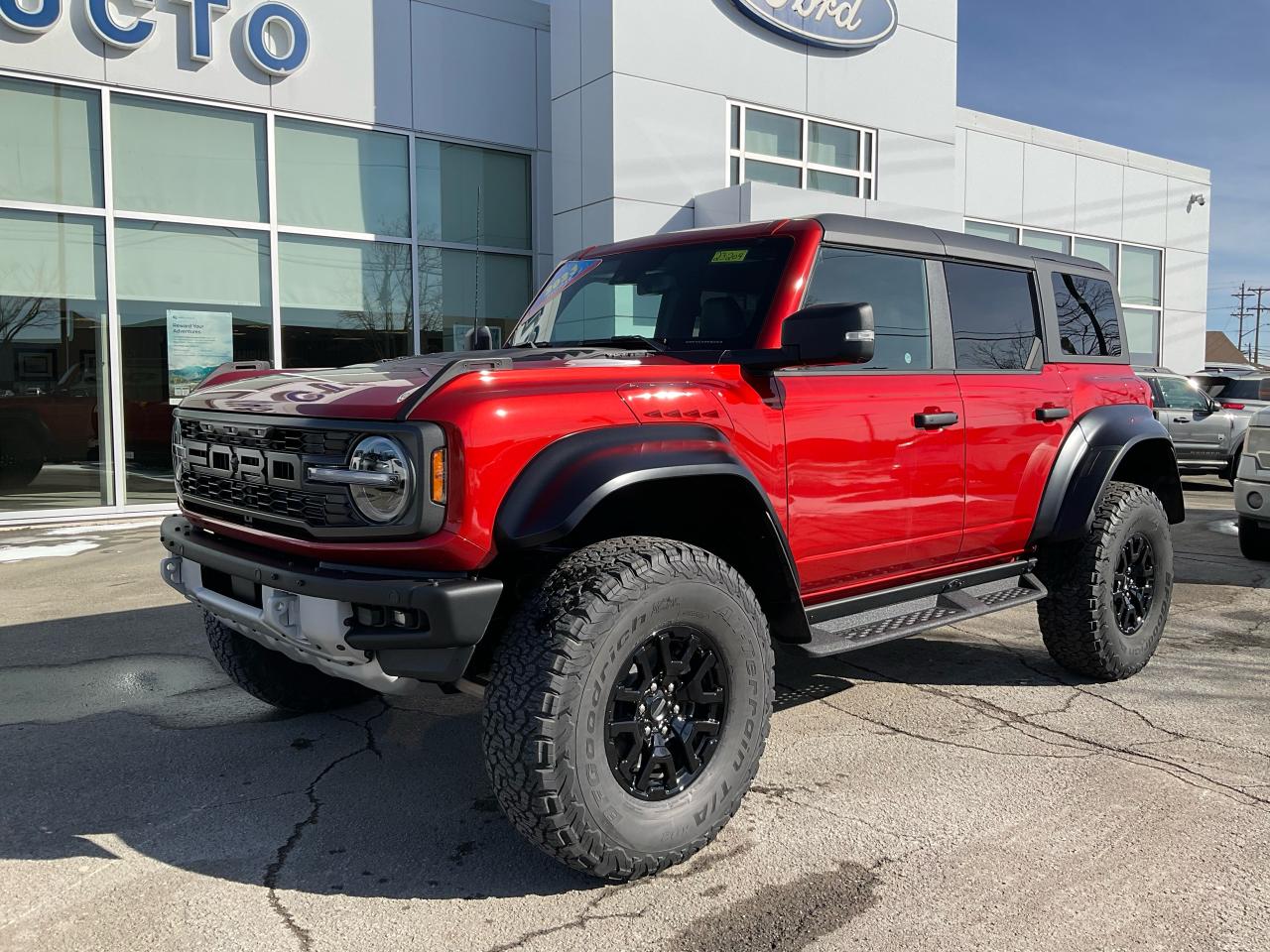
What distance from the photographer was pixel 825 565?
3.70 m

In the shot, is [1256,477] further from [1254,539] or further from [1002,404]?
[1002,404]

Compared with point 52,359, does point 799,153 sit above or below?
above

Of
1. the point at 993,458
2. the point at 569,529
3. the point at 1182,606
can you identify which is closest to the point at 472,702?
the point at 569,529

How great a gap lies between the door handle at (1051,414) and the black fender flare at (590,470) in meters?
1.91

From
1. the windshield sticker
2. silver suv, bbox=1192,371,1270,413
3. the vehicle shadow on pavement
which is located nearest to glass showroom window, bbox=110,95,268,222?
the vehicle shadow on pavement

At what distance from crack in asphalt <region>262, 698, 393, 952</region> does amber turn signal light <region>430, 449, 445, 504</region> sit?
3.73 ft

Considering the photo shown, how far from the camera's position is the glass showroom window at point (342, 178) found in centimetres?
1137

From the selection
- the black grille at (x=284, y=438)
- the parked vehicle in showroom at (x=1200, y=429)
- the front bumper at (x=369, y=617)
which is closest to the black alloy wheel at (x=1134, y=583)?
the front bumper at (x=369, y=617)

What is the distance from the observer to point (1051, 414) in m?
4.50

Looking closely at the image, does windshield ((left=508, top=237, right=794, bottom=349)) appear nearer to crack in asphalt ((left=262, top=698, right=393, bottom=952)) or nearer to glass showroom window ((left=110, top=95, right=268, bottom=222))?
crack in asphalt ((left=262, top=698, right=393, bottom=952))

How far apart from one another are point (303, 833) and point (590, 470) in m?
1.48

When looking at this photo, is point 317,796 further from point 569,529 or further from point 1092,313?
point 1092,313

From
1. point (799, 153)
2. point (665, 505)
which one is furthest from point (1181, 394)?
point (665, 505)

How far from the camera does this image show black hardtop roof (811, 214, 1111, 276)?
3840 millimetres
